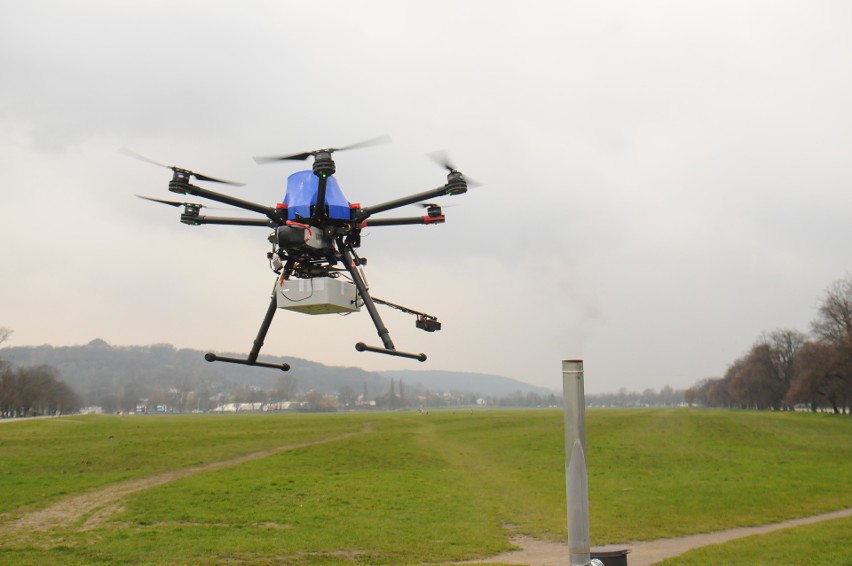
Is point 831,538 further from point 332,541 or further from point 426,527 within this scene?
point 332,541

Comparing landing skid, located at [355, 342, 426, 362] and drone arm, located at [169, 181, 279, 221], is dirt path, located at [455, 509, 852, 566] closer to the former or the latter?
landing skid, located at [355, 342, 426, 362]

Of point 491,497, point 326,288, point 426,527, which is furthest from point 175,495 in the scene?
point 326,288

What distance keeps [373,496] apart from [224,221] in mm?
32025

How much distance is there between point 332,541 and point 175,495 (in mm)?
14240

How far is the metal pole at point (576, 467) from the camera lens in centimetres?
1023

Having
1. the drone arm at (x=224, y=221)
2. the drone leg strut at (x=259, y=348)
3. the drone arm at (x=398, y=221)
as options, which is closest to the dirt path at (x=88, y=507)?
the drone leg strut at (x=259, y=348)

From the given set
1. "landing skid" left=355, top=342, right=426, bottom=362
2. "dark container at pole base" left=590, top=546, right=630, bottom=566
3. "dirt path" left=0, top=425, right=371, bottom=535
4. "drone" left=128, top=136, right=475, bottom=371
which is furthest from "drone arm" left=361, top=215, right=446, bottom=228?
"dirt path" left=0, top=425, right=371, bottom=535

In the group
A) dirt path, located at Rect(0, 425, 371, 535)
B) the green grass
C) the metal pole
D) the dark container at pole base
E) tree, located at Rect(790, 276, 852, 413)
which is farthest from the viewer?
tree, located at Rect(790, 276, 852, 413)

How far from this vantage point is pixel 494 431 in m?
87.5

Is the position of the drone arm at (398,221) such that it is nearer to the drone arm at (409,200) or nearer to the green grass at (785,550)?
the drone arm at (409,200)

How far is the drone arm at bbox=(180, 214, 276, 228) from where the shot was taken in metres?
10.0

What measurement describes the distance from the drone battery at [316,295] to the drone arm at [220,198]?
1.15 meters

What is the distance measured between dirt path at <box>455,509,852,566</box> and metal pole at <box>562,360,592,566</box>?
15362 mm

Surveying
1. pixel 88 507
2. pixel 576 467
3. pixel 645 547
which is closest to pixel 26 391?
pixel 88 507
